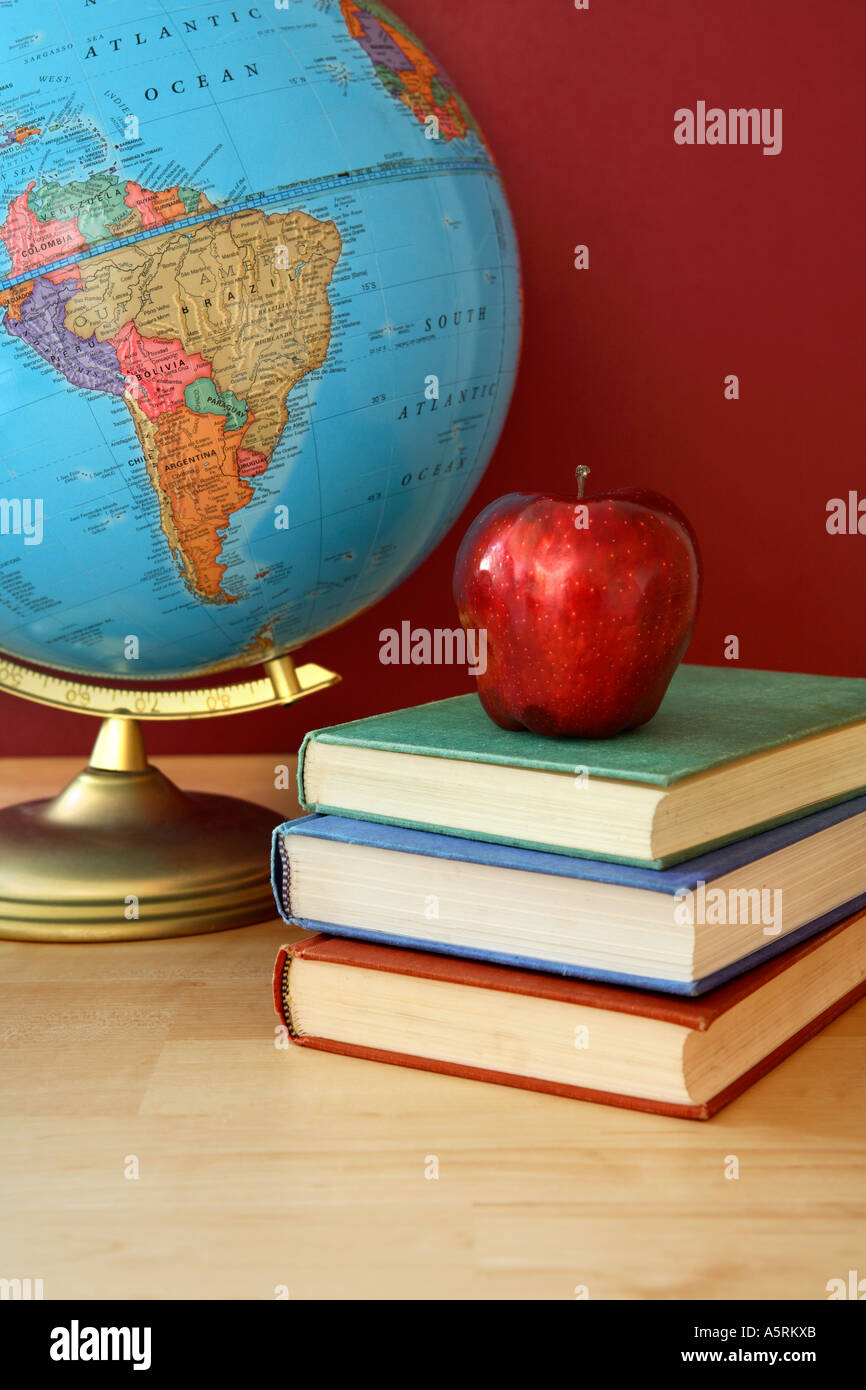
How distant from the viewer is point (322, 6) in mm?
926

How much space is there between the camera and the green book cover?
2.37 ft

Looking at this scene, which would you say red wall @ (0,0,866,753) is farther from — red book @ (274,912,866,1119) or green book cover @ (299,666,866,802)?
red book @ (274,912,866,1119)

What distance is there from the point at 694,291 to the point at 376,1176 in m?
1.03

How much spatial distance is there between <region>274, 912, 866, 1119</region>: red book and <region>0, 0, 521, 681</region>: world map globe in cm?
30

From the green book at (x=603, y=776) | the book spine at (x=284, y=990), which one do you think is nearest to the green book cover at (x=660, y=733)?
the green book at (x=603, y=776)

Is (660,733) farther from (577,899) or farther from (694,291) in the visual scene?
(694,291)

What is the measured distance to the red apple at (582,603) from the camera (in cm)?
75

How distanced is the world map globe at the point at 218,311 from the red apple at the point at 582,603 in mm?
180

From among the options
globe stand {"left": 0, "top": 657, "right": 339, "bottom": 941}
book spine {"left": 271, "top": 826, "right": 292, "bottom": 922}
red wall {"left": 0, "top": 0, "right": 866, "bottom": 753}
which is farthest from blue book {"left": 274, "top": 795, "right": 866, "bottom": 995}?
red wall {"left": 0, "top": 0, "right": 866, "bottom": 753}

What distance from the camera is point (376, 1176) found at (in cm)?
66

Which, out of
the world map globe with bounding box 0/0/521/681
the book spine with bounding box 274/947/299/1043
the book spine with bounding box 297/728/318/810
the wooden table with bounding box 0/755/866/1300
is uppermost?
the world map globe with bounding box 0/0/521/681

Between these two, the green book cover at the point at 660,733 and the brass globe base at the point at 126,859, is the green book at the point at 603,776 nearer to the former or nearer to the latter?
the green book cover at the point at 660,733
